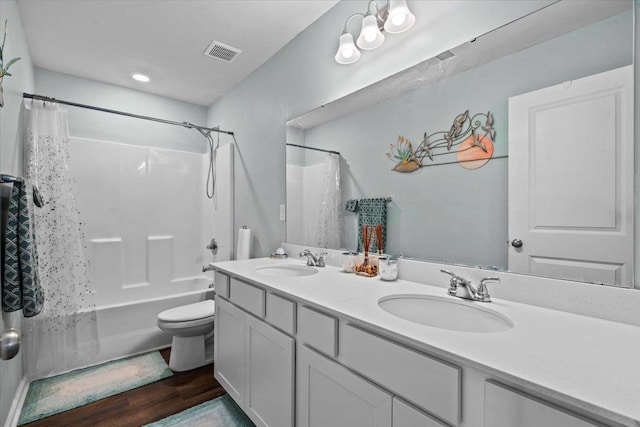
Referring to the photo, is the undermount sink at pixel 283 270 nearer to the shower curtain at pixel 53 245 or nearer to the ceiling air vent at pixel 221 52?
the shower curtain at pixel 53 245

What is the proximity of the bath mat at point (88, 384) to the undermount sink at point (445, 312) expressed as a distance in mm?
1940

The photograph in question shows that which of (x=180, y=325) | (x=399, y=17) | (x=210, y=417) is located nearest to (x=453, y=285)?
(x=399, y=17)

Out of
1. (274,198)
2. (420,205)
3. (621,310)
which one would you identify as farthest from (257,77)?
(621,310)

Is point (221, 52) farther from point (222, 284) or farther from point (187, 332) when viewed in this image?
point (187, 332)

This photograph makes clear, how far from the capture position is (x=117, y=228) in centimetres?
293

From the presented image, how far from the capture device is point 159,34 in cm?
212

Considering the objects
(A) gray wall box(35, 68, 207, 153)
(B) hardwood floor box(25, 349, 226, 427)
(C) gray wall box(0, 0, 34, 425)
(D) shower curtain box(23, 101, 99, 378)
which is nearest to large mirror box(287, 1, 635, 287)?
(B) hardwood floor box(25, 349, 226, 427)

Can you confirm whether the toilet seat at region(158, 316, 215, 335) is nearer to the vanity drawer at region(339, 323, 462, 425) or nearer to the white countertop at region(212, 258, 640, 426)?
the white countertop at region(212, 258, 640, 426)

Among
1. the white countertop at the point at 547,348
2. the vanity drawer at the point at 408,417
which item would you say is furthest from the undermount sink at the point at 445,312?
the vanity drawer at the point at 408,417

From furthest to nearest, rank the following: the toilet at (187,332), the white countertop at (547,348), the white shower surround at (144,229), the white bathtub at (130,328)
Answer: the white shower surround at (144,229)
the white bathtub at (130,328)
the toilet at (187,332)
the white countertop at (547,348)

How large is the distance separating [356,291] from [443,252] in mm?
430

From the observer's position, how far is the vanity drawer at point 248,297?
4.82ft

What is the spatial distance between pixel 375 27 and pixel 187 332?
2.31 m

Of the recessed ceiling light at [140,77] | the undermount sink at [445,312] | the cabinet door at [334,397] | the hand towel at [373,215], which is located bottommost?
the cabinet door at [334,397]
